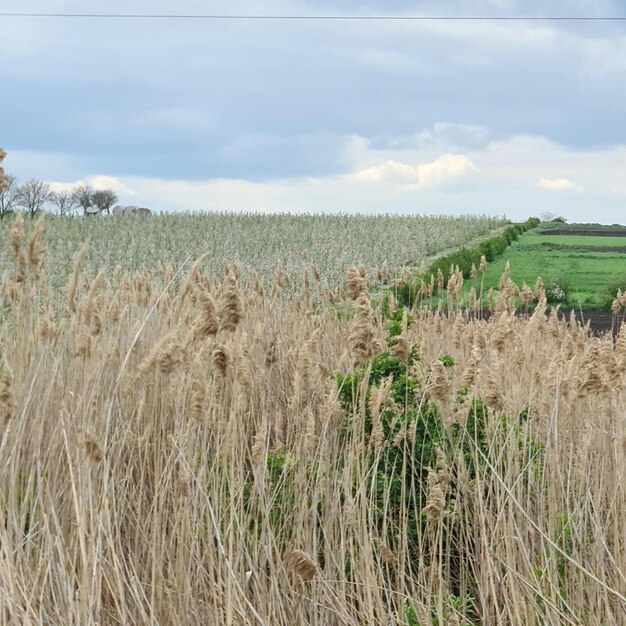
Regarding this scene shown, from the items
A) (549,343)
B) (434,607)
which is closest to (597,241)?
(549,343)

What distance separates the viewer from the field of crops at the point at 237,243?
41.9ft

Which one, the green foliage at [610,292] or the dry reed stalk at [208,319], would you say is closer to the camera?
the dry reed stalk at [208,319]

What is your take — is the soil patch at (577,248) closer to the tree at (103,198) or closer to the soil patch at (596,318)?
the soil patch at (596,318)

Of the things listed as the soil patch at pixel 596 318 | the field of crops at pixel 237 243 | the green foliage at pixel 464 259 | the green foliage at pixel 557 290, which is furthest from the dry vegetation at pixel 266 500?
the green foliage at pixel 557 290

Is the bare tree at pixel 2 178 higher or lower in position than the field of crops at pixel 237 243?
higher

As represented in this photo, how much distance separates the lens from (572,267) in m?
15.8

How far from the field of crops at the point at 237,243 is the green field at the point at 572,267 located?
147cm

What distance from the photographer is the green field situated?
41.3ft

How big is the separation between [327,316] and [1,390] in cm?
466

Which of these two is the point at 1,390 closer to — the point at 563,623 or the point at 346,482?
the point at 346,482

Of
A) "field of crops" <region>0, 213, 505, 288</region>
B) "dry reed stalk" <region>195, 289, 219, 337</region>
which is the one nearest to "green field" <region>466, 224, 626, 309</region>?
"field of crops" <region>0, 213, 505, 288</region>

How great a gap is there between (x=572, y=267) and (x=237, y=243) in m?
6.13

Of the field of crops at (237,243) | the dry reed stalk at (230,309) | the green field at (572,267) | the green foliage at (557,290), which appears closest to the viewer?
the dry reed stalk at (230,309)

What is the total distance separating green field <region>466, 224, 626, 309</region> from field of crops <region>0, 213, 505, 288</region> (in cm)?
147
